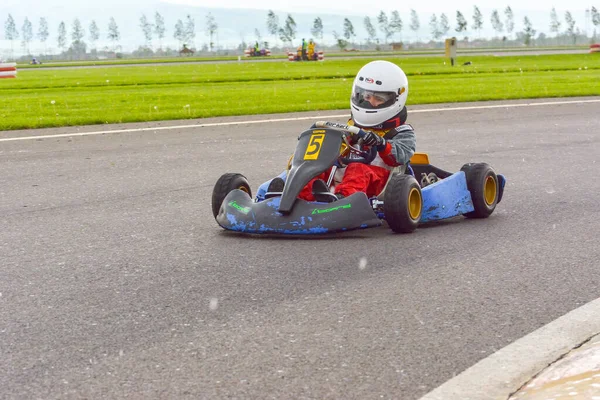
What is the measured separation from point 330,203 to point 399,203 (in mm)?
405

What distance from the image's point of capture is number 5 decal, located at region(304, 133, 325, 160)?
584 centimetres

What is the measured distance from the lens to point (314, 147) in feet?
19.3

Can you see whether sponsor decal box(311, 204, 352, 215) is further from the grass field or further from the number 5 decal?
the grass field

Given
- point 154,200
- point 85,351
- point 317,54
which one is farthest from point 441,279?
point 317,54

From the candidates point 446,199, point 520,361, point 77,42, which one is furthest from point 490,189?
point 77,42

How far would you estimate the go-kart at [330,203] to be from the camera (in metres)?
5.70

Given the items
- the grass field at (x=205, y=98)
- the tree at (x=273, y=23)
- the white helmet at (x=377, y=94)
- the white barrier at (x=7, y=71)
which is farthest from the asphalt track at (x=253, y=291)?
the tree at (x=273, y=23)

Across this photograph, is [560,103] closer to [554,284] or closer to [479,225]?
[479,225]

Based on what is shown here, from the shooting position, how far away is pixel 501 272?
4.86 meters

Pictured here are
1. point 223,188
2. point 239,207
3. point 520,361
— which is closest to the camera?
point 520,361

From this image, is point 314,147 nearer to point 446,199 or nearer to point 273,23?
point 446,199

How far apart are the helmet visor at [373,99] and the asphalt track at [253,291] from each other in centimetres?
84

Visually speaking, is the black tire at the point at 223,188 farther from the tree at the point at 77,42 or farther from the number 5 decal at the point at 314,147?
the tree at the point at 77,42

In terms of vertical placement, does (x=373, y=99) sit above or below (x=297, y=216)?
above
